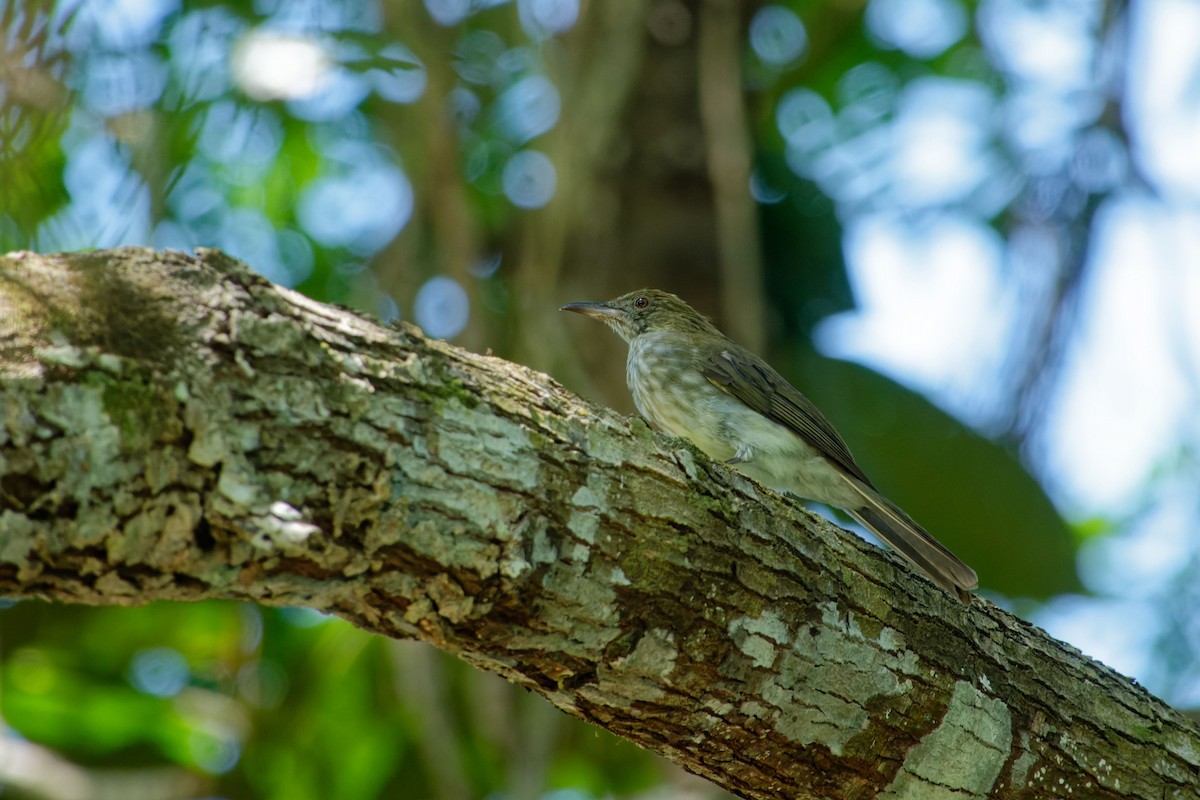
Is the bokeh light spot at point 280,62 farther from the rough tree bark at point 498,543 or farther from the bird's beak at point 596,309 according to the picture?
the rough tree bark at point 498,543

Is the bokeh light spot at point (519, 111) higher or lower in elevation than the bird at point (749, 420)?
higher

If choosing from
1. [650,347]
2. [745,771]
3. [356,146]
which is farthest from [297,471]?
[356,146]

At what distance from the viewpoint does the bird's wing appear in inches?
175

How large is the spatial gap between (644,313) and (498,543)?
3.60m

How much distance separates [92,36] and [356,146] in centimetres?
422

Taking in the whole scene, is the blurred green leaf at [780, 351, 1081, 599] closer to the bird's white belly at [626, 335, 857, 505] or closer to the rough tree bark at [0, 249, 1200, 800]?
the bird's white belly at [626, 335, 857, 505]

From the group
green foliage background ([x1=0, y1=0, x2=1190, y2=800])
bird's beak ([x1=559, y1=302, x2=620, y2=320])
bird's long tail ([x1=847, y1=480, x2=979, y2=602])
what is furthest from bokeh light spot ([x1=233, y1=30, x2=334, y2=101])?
bird's long tail ([x1=847, y1=480, x2=979, y2=602])

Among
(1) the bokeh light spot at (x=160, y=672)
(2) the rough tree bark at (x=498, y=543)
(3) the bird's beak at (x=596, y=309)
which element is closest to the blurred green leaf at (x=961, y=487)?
(3) the bird's beak at (x=596, y=309)

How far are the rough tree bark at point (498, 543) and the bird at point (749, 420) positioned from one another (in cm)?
133

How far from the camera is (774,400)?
4664 mm

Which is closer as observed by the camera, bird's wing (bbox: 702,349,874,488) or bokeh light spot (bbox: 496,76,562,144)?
bird's wing (bbox: 702,349,874,488)

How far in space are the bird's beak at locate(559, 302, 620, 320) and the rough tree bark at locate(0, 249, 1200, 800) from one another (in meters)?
2.80

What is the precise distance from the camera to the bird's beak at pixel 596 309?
17.8 ft

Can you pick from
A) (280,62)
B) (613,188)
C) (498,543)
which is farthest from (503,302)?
(498,543)
